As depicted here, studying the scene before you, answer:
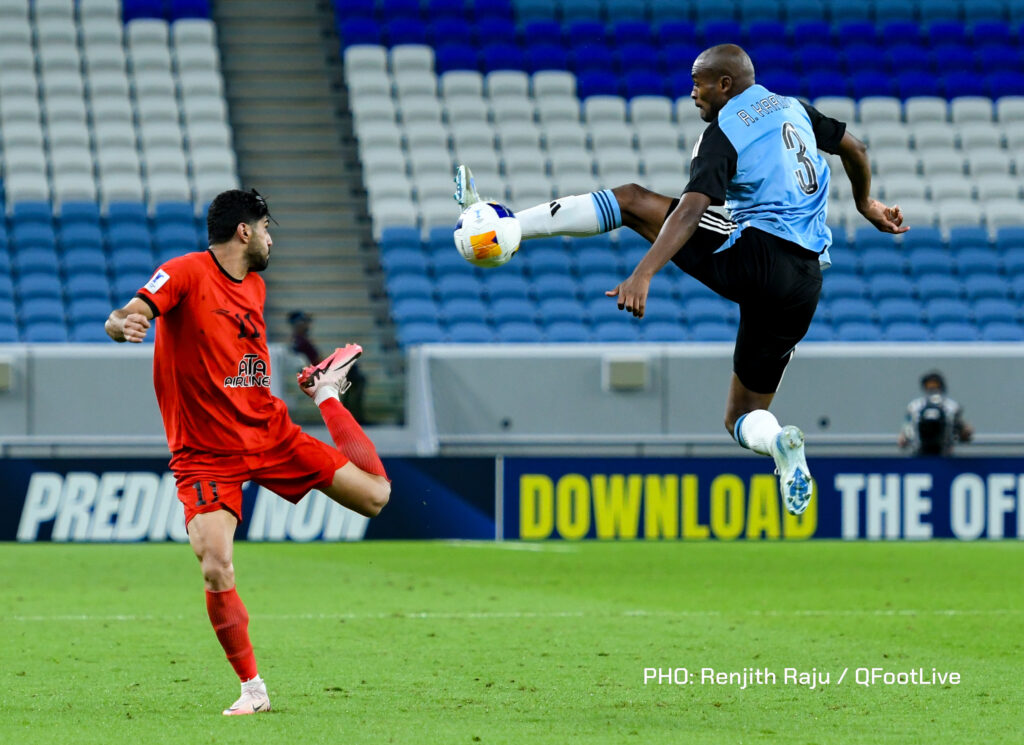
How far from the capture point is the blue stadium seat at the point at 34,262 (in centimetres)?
1823

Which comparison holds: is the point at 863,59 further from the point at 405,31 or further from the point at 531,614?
the point at 531,614

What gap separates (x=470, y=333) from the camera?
18.0 metres

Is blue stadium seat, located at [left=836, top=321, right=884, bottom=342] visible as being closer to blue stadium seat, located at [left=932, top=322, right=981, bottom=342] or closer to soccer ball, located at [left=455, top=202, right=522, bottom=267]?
blue stadium seat, located at [left=932, top=322, right=981, bottom=342]

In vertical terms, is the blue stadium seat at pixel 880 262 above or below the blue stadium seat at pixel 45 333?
above

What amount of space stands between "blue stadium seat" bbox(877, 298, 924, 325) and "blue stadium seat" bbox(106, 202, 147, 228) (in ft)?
29.7

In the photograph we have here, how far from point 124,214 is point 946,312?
10126mm

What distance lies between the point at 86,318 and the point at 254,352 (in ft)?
39.9

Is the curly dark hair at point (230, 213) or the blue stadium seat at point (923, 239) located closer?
the curly dark hair at point (230, 213)

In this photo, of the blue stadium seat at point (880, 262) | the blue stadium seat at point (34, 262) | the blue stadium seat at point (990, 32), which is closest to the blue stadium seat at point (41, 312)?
the blue stadium seat at point (34, 262)

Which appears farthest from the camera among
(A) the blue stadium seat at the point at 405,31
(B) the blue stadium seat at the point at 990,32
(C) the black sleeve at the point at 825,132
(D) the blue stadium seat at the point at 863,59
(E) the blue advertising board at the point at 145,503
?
(B) the blue stadium seat at the point at 990,32

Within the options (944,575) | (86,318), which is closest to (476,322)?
(86,318)

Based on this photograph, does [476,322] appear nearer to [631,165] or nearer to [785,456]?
[631,165]

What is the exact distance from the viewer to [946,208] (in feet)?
68.7

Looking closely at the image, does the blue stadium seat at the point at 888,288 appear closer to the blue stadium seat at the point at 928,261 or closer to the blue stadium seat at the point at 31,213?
the blue stadium seat at the point at 928,261
